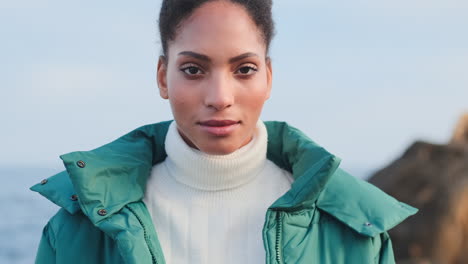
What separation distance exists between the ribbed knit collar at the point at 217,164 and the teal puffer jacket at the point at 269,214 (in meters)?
0.18

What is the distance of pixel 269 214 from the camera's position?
2.87m

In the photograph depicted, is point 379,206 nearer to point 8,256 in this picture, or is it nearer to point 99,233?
point 99,233

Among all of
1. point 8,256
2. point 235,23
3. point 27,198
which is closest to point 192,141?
point 235,23

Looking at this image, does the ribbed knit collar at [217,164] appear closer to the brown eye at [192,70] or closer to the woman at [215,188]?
the woman at [215,188]

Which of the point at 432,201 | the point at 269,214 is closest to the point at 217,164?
the point at 269,214

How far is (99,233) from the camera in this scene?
9.89 feet

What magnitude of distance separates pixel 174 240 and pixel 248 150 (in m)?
0.48

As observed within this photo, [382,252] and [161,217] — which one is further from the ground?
[161,217]

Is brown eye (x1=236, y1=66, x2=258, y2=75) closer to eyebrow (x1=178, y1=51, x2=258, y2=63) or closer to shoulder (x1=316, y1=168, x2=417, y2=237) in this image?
eyebrow (x1=178, y1=51, x2=258, y2=63)

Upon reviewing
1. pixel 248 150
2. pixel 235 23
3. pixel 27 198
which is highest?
pixel 235 23

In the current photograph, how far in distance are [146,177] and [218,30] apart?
76cm

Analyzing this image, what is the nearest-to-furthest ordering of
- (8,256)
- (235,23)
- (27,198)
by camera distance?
(235,23)
(8,256)
(27,198)

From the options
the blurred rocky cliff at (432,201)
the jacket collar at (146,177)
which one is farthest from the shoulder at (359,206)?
the blurred rocky cliff at (432,201)

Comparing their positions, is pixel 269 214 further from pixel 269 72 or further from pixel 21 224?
pixel 21 224
